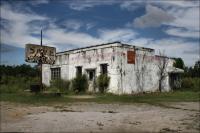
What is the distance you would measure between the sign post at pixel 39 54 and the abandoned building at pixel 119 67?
253 centimetres

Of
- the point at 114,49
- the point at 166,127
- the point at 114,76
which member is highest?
the point at 114,49

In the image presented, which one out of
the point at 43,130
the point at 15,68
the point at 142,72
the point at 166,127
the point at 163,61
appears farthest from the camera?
the point at 15,68

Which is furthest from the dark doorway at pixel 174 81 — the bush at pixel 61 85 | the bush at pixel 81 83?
the bush at pixel 61 85

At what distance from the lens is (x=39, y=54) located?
25.0 m

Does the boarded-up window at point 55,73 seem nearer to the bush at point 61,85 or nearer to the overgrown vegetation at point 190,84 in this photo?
the bush at point 61,85

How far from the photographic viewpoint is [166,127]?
9.40 metres

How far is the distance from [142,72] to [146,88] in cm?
146

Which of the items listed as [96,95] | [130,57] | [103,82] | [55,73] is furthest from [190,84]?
[96,95]

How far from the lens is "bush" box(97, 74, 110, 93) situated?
24688 millimetres

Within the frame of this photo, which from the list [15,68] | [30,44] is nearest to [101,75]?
[30,44]

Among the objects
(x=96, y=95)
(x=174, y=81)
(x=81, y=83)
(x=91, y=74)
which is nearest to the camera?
(x=96, y=95)

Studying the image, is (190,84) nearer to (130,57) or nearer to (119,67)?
(130,57)

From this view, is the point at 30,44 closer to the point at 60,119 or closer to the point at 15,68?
the point at 60,119

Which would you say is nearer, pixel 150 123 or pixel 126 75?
pixel 150 123
